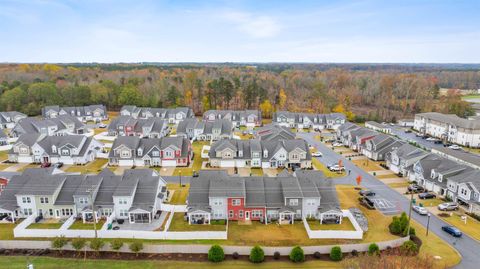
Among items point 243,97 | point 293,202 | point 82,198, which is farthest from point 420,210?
point 243,97

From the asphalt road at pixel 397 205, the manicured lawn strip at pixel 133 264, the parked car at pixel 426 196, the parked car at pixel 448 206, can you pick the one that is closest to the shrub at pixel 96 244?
the manicured lawn strip at pixel 133 264

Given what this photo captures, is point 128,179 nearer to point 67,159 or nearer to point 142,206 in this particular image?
point 142,206

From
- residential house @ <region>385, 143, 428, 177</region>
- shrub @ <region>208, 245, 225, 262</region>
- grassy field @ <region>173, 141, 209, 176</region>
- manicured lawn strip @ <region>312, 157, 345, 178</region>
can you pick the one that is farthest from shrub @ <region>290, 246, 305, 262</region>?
residential house @ <region>385, 143, 428, 177</region>

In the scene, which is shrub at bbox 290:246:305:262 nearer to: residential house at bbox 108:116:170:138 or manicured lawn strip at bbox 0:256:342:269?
manicured lawn strip at bbox 0:256:342:269

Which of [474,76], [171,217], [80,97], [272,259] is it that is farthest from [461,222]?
[474,76]

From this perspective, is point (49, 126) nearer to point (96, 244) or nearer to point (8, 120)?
point (8, 120)
